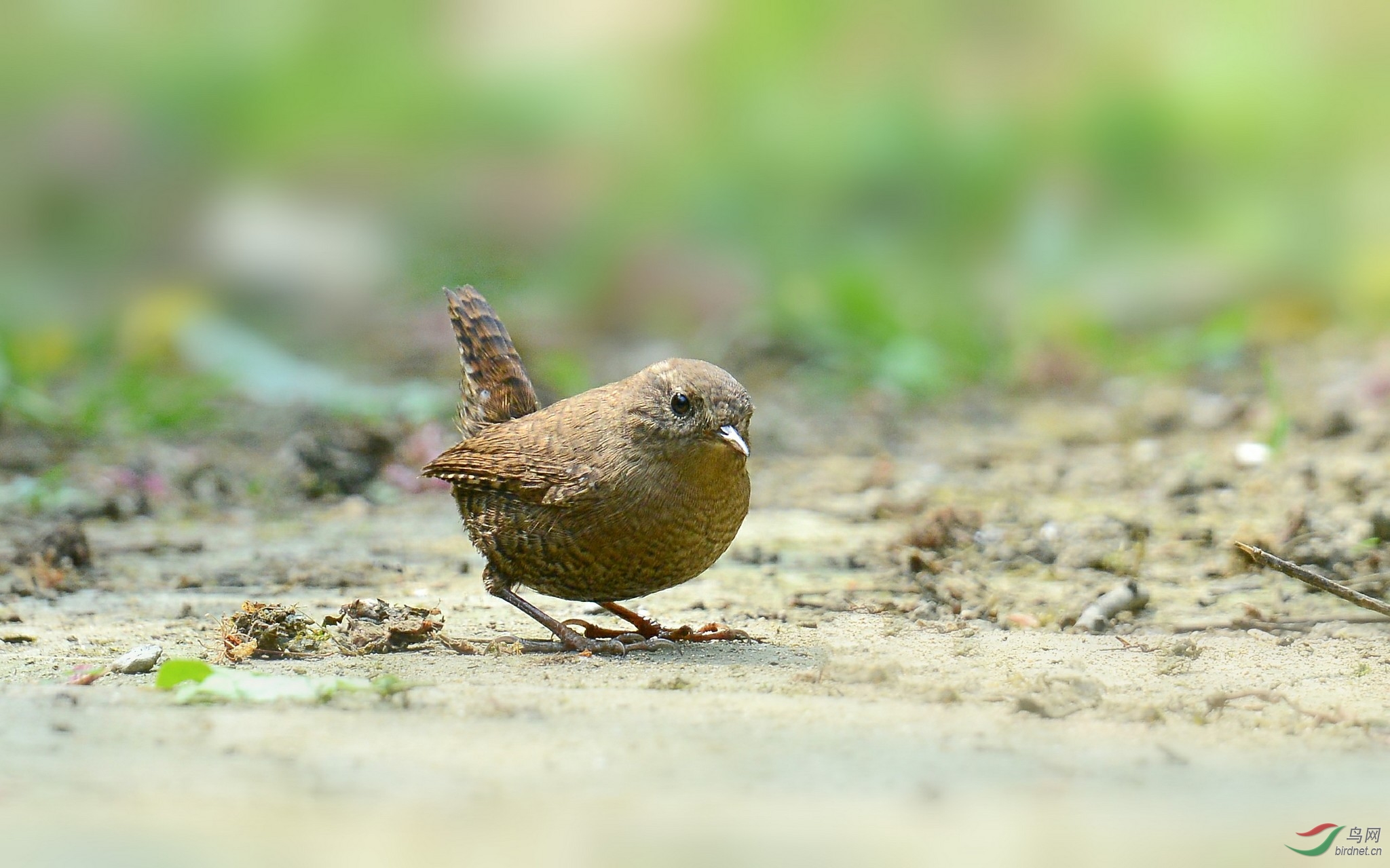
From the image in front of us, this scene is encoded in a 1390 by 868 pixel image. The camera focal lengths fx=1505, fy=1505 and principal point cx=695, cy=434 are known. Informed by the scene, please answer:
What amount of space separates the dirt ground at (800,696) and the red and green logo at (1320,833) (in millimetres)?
19

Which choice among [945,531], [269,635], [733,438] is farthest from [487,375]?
[945,531]

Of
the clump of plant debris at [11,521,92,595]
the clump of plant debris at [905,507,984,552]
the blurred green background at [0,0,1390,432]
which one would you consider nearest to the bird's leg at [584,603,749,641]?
the clump of plant debris at [905,507,984,552]

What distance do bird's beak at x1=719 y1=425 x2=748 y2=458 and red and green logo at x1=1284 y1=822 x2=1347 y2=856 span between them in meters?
1.80

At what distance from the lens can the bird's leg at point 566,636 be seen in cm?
400

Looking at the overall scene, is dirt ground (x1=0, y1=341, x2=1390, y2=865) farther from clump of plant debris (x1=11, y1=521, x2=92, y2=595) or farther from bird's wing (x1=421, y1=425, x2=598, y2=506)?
bird's wing (x1=421, y1=425, x2=598, y2=506)

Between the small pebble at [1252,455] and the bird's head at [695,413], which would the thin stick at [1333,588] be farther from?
the small pebble at [1252,455]

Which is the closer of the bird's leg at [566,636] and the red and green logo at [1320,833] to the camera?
the red and green logo at [1320,833]

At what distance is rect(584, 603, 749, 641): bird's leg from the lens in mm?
4094

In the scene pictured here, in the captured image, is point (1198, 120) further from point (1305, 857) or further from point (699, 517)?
point (1305, 857)

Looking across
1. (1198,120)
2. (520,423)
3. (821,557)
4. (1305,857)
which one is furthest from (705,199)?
(1305,857)

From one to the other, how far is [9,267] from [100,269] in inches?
15.4

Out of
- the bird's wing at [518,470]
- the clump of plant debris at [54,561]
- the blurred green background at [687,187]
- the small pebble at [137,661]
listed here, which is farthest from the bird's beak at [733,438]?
the blurred green background at [687,187]

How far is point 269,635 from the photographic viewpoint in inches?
148

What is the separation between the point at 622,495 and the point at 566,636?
0.43 metres
